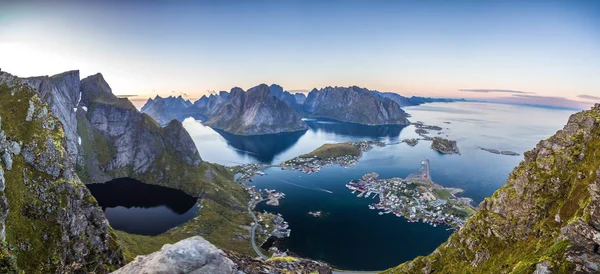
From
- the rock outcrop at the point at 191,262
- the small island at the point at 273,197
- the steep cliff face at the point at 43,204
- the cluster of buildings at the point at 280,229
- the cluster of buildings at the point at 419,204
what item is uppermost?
the rock outcrop at the point at 191,262

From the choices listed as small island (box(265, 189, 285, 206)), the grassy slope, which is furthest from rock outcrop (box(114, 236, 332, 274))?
small island (box(265, 189, 285, 206))

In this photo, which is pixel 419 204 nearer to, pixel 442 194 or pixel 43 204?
pixel 442 194

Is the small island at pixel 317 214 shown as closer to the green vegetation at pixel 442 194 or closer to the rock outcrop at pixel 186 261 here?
the green vegetation at pixel 442 194

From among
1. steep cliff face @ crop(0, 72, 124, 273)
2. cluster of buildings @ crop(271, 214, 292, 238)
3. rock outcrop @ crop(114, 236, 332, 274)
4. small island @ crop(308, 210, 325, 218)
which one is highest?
rock outcrop @ crop(114, 236, 332, 274)

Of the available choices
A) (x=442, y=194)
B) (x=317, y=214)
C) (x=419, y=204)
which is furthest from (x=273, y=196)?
(x=442, y=194)

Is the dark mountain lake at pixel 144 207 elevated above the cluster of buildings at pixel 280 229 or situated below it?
above

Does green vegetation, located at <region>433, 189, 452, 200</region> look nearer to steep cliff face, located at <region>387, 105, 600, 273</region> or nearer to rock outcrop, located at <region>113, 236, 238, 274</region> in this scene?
steep cliff face, located at <region>387, 105, 600, 273</region>

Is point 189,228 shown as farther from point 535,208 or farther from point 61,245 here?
point 535,208

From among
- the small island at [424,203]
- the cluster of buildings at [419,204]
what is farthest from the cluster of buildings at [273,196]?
the cluster of buildings at [419,204]
